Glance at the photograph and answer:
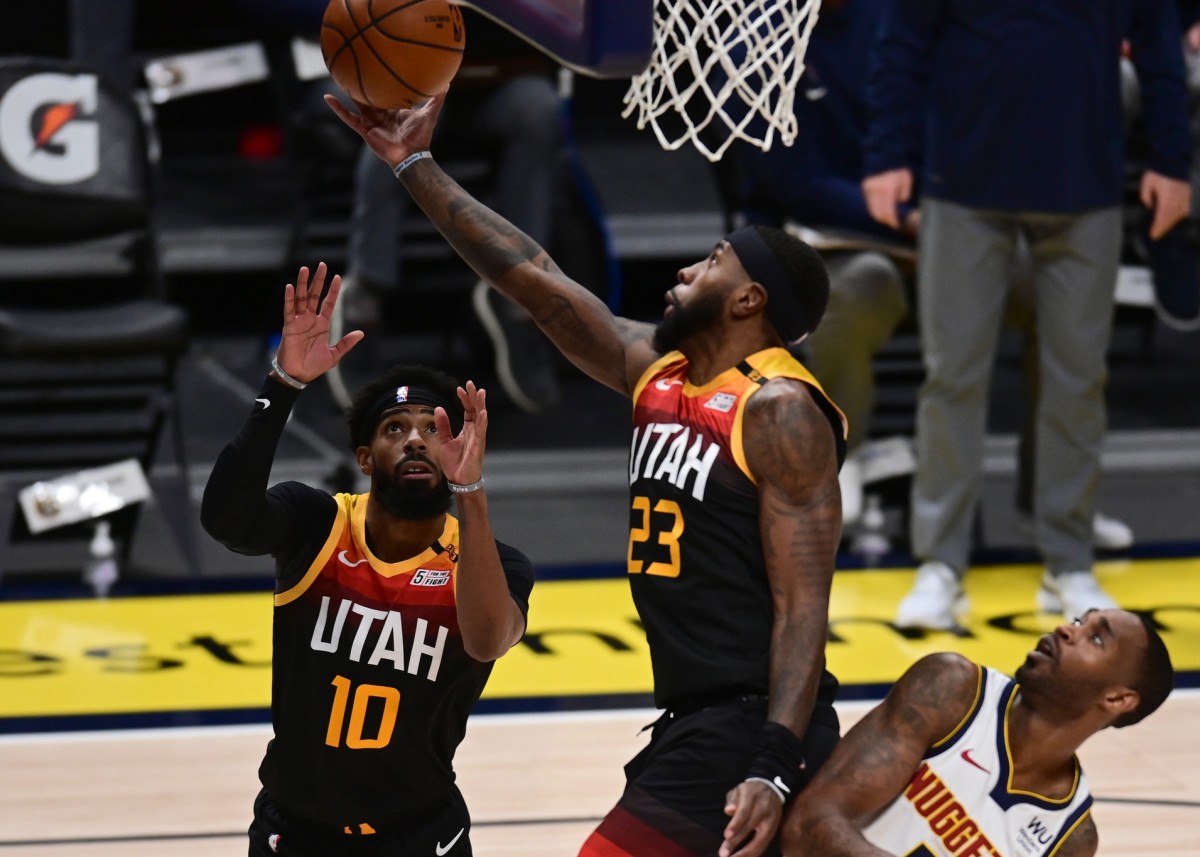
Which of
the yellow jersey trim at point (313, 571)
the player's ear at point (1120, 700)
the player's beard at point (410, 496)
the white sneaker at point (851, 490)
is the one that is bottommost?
the white sneaker at point (851, 490)

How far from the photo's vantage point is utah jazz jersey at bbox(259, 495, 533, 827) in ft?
11.9

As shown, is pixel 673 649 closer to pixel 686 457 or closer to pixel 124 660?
pixel 686 457

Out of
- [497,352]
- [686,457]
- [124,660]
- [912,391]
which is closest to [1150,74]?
[912,391]

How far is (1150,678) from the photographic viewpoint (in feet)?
12.3

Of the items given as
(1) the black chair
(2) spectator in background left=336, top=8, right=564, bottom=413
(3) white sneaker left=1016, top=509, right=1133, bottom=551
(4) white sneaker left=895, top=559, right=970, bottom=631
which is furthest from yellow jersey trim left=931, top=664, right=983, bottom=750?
(2) spectator in background left=336, top=8, right=564, bottom=413

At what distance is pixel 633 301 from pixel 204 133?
257cm

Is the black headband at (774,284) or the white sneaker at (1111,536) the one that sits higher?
the black headband at (774,284)

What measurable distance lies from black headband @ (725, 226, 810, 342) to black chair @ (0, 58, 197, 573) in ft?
11.9

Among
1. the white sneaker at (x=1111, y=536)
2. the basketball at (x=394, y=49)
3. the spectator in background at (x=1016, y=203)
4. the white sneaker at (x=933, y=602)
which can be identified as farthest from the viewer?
the white sneaker at (x=1111, y=536)

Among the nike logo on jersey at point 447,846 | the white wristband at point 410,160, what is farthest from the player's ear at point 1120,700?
the white wristband at point 410,160

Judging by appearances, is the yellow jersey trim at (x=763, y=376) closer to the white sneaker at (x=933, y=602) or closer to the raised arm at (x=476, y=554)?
the raised arm at (x=476, y=554)

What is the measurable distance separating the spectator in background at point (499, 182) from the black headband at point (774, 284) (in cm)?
382

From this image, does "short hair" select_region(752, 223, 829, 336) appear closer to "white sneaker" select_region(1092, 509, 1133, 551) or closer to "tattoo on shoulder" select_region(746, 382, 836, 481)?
"tattoo on shoulder" select_region(746, 382, 836, 481)

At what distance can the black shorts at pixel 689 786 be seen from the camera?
3.45 meters
